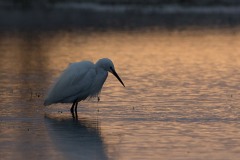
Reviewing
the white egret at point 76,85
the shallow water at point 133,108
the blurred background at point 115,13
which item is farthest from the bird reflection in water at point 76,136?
the blurred background at point 115,13

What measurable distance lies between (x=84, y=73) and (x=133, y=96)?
1632 millimetres

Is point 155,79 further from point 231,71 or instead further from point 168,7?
point 168,7

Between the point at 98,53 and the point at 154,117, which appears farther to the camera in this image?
the point at 98,53

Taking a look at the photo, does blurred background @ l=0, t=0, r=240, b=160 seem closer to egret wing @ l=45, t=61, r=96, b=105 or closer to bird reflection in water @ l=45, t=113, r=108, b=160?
bird reflection in water @ l=45, t=113, r=108, b=160

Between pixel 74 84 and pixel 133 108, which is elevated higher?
pixel 74 84

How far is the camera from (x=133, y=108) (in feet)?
41.5

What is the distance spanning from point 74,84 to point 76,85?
0.03 meters

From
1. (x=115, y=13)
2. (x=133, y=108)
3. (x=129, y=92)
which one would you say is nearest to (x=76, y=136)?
(x=133, y=108)

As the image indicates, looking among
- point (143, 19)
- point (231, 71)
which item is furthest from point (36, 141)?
point (143, 19)

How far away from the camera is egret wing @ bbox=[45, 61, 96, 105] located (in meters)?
12.5

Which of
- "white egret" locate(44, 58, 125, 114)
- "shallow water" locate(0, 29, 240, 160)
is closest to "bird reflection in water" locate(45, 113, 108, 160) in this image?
"shallow water" locate(0, 29, 240, 160)

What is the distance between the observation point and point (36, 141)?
398 inches

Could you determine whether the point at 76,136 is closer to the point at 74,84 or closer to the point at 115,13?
the point at 74,84

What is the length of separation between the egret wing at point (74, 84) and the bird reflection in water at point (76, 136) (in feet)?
0.98
